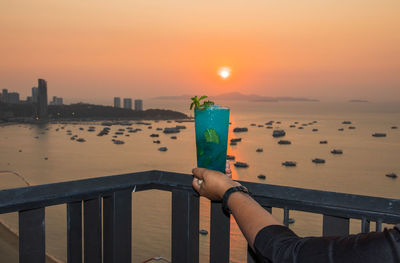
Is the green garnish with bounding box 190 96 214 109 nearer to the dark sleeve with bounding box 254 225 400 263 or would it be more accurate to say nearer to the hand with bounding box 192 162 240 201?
the hand with bounding box 192 162 240 201

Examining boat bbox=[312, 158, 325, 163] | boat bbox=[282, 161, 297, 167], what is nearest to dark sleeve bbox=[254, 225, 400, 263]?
boat bbox=[282, 161, 297, 167]

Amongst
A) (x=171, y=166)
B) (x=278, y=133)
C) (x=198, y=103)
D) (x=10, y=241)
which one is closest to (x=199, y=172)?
(x=198, y=103)

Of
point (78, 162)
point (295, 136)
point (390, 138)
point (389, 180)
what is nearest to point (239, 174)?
point (389, 180)

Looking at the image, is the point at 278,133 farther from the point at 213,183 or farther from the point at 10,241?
A: the point at 213,183

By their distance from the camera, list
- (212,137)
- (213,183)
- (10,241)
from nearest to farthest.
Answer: (213,183)
(212,137)
(10,241)

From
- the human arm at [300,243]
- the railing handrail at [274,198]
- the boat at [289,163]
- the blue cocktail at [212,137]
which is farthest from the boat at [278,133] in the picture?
the human arm at [300,243]

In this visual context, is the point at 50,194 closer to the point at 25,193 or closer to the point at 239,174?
the point at 25,193
